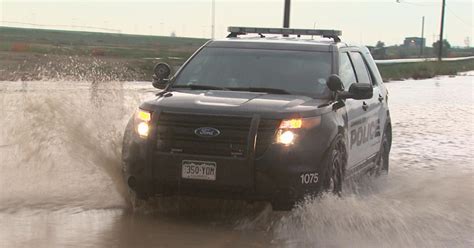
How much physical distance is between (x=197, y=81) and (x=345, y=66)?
168 cm

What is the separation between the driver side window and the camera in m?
8.51

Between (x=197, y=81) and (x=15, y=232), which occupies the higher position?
(x=197, y=81)

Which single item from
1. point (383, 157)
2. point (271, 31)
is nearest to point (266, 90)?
point (271, 31)

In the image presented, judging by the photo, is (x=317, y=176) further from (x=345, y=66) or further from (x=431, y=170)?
(x=431, y=170)

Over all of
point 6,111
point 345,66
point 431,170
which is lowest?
point 431,170

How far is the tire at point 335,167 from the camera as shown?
23.4 feet

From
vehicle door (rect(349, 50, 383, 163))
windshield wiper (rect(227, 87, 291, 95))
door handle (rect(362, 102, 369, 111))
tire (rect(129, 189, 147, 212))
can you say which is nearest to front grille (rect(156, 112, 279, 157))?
tire (rect(129, 189, 147, 212))

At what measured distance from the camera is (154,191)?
701 centimetres

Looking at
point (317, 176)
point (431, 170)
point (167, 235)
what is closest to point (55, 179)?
point (167, 235)

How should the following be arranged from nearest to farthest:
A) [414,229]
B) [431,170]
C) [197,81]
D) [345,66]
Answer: [414,229] → [197,81] → [345,66] → [431,170]

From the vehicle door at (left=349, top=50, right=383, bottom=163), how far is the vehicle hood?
996 millimetres

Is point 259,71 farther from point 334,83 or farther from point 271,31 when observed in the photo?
point 271,31

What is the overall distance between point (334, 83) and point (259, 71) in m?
0.84

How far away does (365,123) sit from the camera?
895 centimetres
